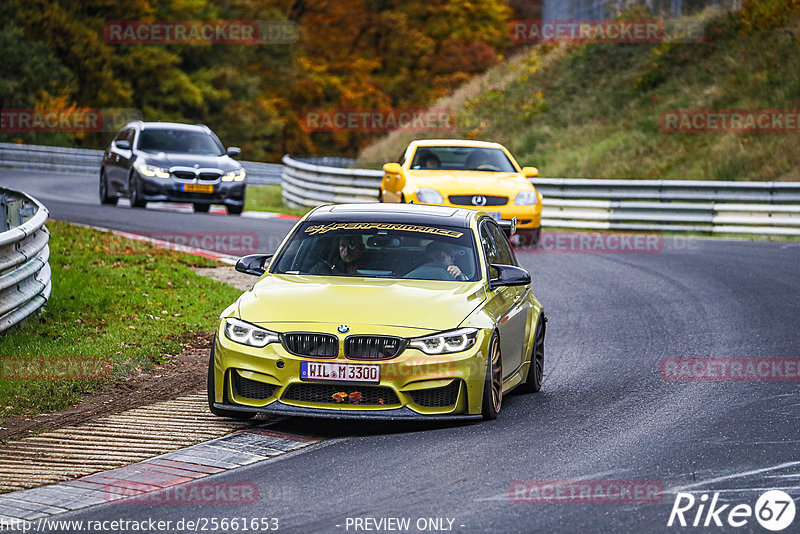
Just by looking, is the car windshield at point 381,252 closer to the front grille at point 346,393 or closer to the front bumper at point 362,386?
the front bumper at point 362,386

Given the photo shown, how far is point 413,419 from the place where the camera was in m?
8.18

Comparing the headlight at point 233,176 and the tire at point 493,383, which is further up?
the tire at point 493,383

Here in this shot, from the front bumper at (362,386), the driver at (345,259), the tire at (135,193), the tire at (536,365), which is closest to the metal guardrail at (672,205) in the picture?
the tire at (135,193)

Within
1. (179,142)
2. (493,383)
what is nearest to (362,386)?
(493,383)

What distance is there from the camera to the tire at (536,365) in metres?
9.92

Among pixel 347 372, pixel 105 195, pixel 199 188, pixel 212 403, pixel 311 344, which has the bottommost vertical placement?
pixel 105 195

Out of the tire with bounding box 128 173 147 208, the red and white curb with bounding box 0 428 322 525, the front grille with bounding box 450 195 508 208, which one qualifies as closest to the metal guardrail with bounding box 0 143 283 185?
the tire with bounding box 128 173 147 208

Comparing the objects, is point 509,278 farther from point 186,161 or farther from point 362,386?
point 186,161

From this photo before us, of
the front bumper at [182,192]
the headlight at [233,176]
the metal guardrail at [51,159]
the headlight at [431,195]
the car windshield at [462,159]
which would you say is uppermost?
the car windshield at [462,159]

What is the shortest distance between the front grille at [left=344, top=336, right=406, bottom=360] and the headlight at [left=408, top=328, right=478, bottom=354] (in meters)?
0.09

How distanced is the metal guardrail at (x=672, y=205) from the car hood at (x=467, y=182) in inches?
215

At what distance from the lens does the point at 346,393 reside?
8.20 metres

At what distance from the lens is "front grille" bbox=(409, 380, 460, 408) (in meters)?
8.27

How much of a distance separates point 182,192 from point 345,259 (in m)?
16.4
